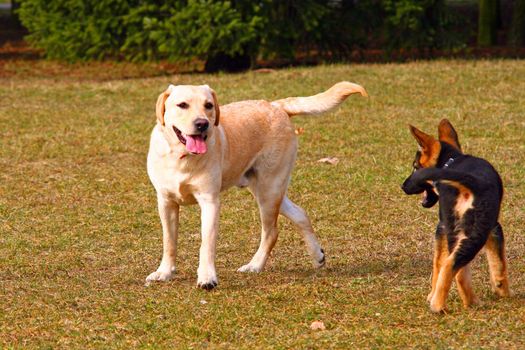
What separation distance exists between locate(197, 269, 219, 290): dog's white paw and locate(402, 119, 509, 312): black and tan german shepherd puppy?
57.0 inches

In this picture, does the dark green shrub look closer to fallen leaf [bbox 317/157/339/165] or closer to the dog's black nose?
fallen leaf [bbox 317/157/339/165]

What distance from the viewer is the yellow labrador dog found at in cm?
713

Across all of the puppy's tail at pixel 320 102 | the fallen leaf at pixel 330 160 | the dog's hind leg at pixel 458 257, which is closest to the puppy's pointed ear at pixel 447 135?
the dog's hind leg at pixel 458 257

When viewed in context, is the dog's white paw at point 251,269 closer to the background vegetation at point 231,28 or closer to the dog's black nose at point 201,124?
the dog's black nose at point 201,124

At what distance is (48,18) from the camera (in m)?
20.1

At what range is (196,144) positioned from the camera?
7031 mm

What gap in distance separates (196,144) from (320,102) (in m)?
1.42

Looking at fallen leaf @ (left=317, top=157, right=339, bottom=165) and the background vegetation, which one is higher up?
fallen leaf @ (left=317, top=157, right=339, bottom=165)

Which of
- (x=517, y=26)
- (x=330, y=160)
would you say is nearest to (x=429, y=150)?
(x=330, y=160)

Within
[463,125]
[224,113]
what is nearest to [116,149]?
[463,125]

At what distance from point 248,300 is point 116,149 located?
21.2 ft

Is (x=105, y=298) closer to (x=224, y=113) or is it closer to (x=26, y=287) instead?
(x=26, y=287)

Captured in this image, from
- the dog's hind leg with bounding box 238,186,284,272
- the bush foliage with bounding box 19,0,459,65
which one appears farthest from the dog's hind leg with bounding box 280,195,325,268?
the bush foliage with bounding box 19,0,459,65

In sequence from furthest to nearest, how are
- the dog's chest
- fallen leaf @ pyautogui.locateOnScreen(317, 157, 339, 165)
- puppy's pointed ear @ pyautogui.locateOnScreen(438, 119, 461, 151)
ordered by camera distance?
1. fallen leaf @ pyautogui.locateOnScreen(317, 157, 339, 165)
2. the dog's chest
3. puppy's pointed ear @ pyautogui.locateOnScreen(438, 119, 461, 151)
